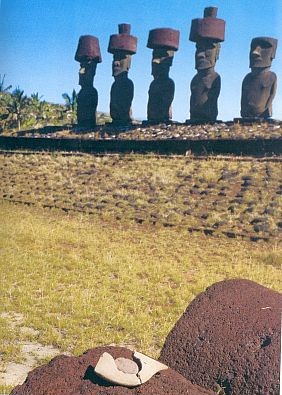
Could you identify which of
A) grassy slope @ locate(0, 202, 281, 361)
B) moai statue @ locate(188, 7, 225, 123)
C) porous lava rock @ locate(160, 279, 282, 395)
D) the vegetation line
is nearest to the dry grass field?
grassy slope @ locate(0, 202, 281, 361)

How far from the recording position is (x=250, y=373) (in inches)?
147

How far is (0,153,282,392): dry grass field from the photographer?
594cm

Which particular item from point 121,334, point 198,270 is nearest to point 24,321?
point 121,334

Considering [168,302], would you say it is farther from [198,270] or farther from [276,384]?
[276,384]

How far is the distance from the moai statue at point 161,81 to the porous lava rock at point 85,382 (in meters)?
17.4

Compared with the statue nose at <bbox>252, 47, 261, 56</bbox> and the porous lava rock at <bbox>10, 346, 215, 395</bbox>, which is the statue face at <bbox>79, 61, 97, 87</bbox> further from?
the porous lava rock at <bbox>10, 346, 215, 395</bbox>

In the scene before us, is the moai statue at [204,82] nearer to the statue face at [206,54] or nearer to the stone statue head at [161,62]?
the statue face at [206,54]

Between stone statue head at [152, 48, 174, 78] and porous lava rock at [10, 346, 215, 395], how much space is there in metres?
18.2

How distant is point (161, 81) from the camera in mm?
20906

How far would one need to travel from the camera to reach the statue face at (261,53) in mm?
17109

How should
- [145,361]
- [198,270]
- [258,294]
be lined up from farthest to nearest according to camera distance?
[198,270], [258,294], [145,361]

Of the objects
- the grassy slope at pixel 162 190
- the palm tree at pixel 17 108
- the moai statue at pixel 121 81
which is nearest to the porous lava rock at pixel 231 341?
the grassy slope at pixel 162 190

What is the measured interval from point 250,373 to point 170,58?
Result: 1835 cm

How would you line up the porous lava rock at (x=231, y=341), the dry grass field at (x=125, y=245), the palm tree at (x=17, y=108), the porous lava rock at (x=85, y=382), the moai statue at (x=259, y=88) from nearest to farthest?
the porous lava rock at (x=85, y=382) < the porous lava rock at (x=231, y=341) < the dry grass field at (x=125, y=245) < the moai statue at (x=259, y=88) < the palm tree at (x=17, y=108)
